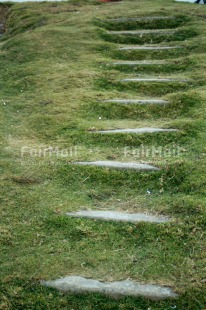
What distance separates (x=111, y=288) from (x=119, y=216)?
116cm

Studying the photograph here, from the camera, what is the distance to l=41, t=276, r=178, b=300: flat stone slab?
4395 millimetres

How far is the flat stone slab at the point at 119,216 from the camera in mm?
5348

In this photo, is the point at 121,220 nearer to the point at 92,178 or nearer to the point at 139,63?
the point at 92,178

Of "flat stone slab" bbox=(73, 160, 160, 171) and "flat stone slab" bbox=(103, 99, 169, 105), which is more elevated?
"flat stone slab" bbox=(103, 99, 169, 105)

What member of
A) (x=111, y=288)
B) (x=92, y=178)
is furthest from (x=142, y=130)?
(x=111, y=288)

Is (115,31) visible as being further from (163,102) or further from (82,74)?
(163,102)

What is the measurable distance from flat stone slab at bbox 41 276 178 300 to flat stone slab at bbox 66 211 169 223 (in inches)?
39.7

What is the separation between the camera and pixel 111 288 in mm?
4488

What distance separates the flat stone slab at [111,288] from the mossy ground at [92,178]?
7 centimetres

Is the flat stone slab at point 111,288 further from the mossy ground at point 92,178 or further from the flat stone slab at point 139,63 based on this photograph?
the flat stone slab at point 139,63

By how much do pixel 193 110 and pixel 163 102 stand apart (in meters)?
0.72
